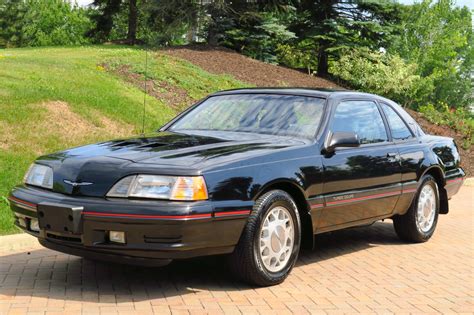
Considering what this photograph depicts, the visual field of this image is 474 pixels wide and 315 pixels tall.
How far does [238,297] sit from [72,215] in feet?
4.50

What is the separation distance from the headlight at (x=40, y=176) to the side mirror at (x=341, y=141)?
236 centimetres

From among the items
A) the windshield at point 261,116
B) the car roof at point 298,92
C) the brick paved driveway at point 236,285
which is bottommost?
the brick paved driveway at point 236,285

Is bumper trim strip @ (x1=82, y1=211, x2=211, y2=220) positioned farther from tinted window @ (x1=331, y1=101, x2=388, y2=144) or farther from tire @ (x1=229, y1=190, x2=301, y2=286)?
tinted window @ (x1=331, y1=101, x2=388, y2=144)

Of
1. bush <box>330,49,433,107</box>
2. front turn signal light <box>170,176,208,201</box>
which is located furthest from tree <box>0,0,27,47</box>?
front turn signal light <box>170,176,208,201</box>

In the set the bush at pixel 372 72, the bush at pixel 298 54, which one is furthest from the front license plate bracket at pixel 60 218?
the bush at pixel 298 54

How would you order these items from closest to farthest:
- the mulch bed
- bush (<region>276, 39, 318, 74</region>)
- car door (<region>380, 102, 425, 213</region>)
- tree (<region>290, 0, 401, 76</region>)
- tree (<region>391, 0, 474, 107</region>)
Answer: car door (<region>380, 102, 425, 213</region>)
the mulch bed
tree (<region>290, 0, 401, 76</region>)
bush (<region>276, 39, 318, 74</region>)
tree (<region>391, 0, 474, 107</region>)

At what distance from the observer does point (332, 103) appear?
6293 millimetres

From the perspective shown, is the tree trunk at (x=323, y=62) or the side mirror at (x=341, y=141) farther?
the tree trunk at (x=323, y=62)

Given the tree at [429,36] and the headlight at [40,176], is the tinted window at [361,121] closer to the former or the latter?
the headlight at [40,176]

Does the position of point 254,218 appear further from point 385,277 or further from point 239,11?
point 239,11

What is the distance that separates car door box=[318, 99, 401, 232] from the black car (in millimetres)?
13

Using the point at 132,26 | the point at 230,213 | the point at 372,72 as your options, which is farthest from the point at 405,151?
the point at 132,26

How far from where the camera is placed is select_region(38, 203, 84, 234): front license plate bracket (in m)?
4.64

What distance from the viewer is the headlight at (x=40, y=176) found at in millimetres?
5137
